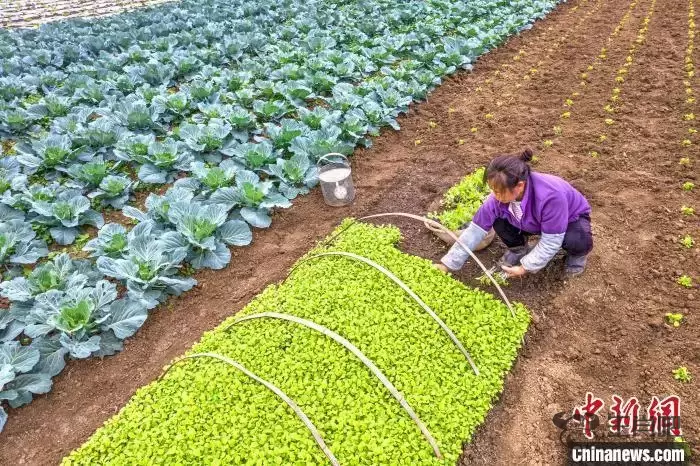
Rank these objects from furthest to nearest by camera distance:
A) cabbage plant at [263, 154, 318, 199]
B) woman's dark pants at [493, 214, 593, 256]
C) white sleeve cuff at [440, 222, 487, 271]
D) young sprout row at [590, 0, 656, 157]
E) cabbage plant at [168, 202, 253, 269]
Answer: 1. young sprout row at [590, 0, 656, 157]
2. cabbage plant at [263, 154, 318, 199]
3. cabbage plant at [168, 202, 253, 269]
4. white sleeve cuff at [440, 222, 487, 271]
5. woman's dark pants at [493, 214, 593, 256]

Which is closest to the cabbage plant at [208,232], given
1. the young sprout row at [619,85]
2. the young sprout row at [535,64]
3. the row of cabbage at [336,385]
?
the row of cabbage at [336,385]

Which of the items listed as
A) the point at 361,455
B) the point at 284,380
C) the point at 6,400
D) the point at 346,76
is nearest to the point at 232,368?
the point at 284,380

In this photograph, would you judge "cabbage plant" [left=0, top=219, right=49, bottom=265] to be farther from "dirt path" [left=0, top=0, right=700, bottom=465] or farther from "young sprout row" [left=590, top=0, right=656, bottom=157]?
"young sprout row" [left=590, top=0, right=656, bottom=157]

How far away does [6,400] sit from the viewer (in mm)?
4059

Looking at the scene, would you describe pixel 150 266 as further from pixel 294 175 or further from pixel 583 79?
pixel 583 79

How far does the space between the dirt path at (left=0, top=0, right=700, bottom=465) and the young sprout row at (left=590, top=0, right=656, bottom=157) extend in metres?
0.10

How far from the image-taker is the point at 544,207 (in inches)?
151

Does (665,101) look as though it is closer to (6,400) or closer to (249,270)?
(249,270)

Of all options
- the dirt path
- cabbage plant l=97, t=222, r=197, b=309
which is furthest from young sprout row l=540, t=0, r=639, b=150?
cabbage plant l=97, t=222, r=197, b=309

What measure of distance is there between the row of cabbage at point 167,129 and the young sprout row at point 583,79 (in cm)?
232

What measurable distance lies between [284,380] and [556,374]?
7.86ft

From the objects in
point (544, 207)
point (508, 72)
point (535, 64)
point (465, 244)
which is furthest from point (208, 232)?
point (535, 64)

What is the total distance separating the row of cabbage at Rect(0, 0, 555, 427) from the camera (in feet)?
15.0

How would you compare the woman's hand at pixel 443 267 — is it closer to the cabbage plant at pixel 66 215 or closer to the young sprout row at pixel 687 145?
the young sprout row at pixel 687 145
